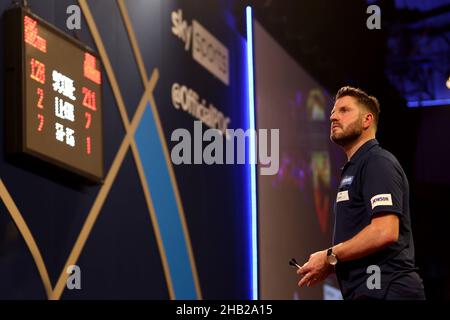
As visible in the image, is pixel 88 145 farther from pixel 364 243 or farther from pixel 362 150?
pixel 364 243

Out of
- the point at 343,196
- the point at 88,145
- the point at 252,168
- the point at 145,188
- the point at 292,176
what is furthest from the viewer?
the point at 292,176

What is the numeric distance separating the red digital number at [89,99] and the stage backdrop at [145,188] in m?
0.34

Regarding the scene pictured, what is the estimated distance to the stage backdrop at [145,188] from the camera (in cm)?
484

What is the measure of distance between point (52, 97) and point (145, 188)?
4.85 feet

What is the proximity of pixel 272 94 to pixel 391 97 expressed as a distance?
14.2ft

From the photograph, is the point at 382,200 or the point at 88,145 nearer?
the point at 382,200

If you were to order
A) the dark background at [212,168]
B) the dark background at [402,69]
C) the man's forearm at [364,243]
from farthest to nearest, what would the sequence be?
the dark background at [402,69] → the dark background at [212,168] → the man's forearm at [364,243]

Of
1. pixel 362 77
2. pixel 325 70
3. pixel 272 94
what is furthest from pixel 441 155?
pixel 272 94

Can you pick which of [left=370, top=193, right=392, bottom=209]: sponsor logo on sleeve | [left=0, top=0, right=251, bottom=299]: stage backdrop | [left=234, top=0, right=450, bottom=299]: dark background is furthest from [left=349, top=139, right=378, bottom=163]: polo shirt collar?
[left=234, top=0, right=450, bottom=299]: dark background

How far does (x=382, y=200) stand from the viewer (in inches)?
115

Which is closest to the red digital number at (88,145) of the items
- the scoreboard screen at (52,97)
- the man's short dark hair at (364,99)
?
the scoreboard screen at (52,97)

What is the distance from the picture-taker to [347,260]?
2.92 metres

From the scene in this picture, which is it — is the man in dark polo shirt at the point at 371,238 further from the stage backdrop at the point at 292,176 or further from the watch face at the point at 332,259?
the stage backdrop at the point at 292,176

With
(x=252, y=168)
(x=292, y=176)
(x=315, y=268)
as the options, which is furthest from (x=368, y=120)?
(x=292, y=176)
